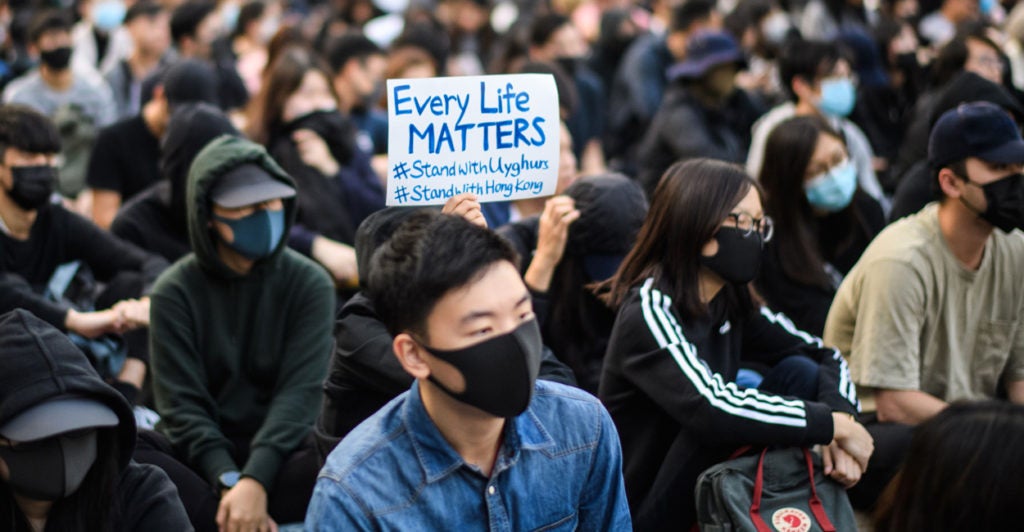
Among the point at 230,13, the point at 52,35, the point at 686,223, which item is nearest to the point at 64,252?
the point at 686,223

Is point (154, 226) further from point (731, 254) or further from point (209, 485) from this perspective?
point (731, 254)

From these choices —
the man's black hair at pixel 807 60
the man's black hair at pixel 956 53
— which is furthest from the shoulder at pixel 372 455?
the man's black hair at pixel 956 53

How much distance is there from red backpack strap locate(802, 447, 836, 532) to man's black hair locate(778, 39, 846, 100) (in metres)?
4.46

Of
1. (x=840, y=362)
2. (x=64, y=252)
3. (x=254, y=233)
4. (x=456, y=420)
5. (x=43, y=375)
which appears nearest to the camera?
(x=456, y=420)

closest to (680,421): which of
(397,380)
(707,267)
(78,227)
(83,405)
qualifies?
(707,267)

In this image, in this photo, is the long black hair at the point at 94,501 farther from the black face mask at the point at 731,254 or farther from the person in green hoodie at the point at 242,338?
the black face mask at the point at 731,254

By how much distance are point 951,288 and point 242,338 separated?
2.66m

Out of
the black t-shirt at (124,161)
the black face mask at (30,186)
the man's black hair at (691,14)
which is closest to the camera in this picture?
the black face mask at (30,186)

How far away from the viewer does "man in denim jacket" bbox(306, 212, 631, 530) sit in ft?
9.34

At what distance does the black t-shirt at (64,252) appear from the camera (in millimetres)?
5516

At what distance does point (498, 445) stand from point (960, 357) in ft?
8.09

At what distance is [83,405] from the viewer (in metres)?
3.06

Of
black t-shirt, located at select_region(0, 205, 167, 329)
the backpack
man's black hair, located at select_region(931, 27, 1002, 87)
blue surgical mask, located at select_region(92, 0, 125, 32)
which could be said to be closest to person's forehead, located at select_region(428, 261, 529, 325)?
the backpack

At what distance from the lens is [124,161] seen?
7266 mm
